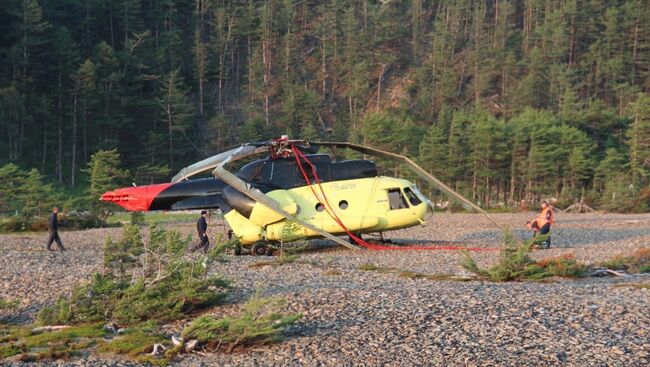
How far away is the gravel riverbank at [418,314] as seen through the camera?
8.04 m

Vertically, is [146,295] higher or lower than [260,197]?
lower

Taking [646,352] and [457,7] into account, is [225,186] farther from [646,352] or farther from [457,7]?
[457,7]

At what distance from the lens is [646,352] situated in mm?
8141

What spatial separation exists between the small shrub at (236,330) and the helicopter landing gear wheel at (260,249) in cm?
932

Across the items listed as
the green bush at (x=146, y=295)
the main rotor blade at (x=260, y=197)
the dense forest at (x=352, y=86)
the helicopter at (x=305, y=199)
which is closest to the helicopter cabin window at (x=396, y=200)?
the helicopter at (x=305, y=199)

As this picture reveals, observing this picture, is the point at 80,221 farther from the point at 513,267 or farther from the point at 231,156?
the point at 513,267

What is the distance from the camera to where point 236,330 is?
328 inches

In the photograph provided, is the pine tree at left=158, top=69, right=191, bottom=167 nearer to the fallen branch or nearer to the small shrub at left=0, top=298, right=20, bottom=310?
the fallen branch

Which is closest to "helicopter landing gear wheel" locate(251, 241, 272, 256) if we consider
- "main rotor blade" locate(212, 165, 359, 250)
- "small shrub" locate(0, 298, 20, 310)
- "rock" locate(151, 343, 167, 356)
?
"main rotor blade" locate(212, 165, 359, 250)

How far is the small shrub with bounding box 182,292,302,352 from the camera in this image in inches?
326

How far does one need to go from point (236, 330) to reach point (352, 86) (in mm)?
64050

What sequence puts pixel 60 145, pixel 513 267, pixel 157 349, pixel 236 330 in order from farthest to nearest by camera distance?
pixel 60 145 < pixel 513 267 < pixel 236 330 < pixel 157 349

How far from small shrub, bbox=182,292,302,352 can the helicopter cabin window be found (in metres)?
9.81

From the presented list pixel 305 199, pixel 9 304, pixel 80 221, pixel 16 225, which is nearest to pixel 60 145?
pixel 80 221
